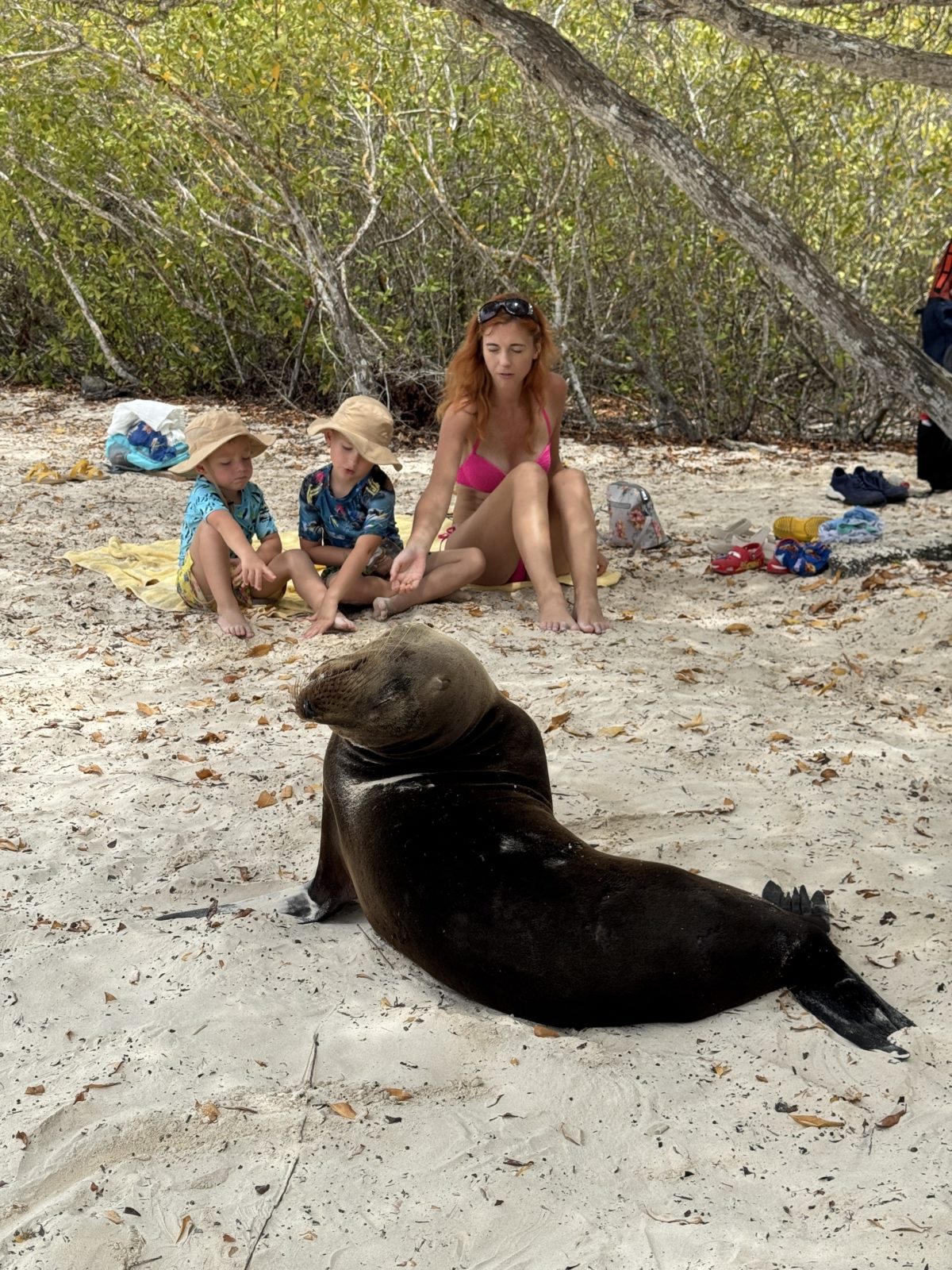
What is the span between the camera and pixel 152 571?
5.95m

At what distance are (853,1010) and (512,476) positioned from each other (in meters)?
3.33

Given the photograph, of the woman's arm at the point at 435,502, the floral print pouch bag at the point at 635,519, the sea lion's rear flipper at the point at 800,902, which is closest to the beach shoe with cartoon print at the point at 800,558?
the floral print pouch bag at the point at 635,519

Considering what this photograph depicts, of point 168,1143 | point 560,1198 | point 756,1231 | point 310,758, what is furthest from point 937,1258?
point 310,758

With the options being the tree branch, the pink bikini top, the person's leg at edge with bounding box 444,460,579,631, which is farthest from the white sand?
the tree branch

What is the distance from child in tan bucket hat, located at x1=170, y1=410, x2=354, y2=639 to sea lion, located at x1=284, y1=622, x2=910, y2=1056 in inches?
93.0

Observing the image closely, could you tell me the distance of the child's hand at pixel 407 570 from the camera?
4.92 m

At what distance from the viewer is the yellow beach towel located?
559 cm

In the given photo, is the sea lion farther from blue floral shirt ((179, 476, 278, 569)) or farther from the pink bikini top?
the pink bikini top

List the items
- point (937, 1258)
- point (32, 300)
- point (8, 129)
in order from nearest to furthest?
point (937, 1258), point (8, 129), point (32, 300)

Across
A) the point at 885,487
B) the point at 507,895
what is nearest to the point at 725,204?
the point at 885,487

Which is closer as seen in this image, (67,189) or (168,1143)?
(168,1143)

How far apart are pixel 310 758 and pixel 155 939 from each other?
1146 mm

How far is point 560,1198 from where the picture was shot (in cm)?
202

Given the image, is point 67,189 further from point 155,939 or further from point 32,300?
point 155,939
